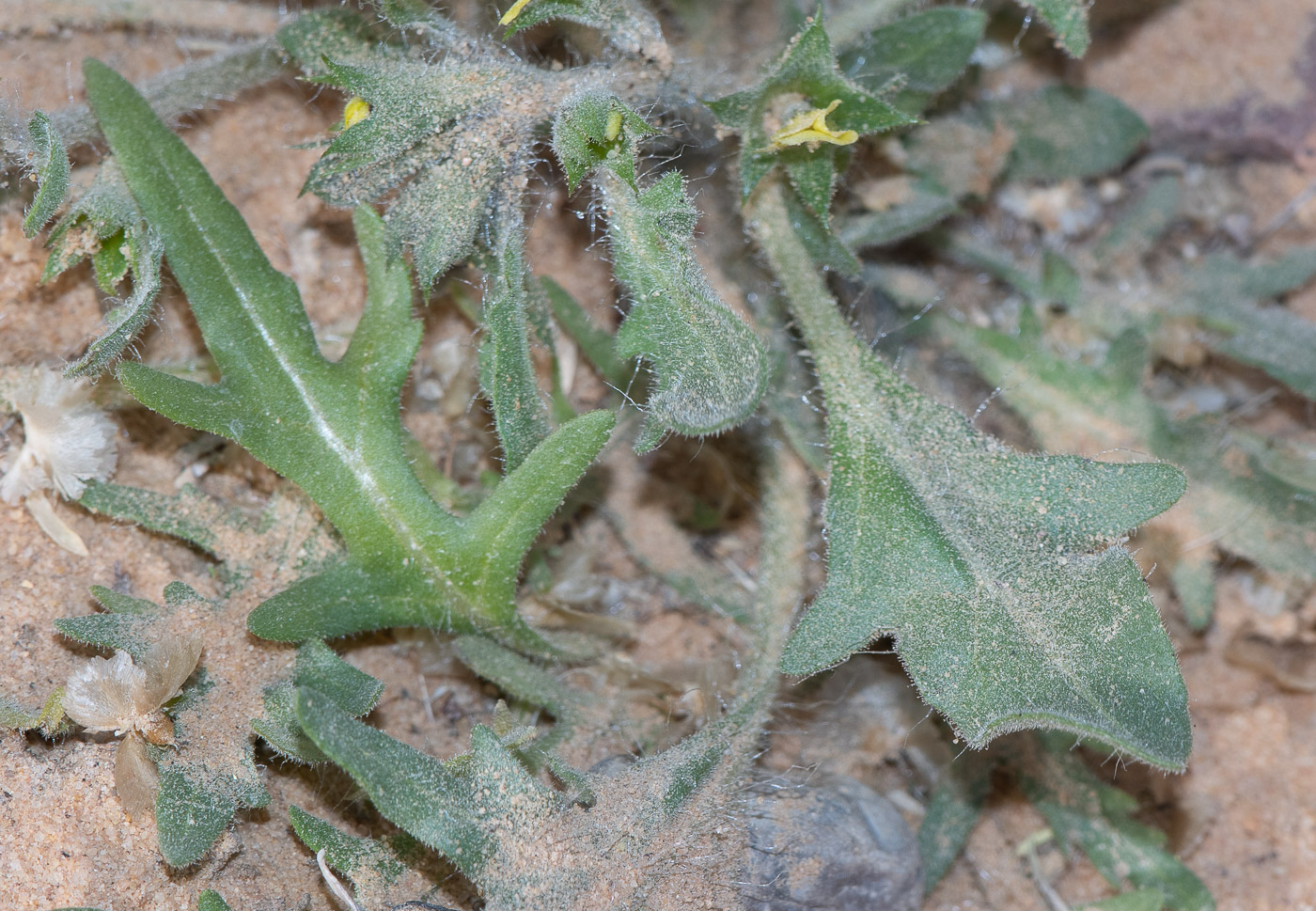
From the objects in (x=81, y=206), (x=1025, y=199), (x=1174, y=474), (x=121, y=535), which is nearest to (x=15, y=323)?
(x=81, y=206)

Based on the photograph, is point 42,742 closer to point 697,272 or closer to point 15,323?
point 15,323

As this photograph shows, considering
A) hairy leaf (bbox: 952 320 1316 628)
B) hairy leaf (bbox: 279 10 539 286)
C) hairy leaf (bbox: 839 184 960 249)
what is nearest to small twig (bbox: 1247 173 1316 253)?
hairy leaf (bbox: 952 320 1316 628)

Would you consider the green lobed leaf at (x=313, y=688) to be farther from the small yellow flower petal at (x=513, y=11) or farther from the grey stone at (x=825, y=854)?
the small yellow flower petal at (x=513, y=11)

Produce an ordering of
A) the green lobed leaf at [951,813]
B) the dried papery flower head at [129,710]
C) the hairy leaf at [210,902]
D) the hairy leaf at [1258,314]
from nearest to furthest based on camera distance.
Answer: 1. the hairy leaf at [210,902]
2. the dried papery flower head at [129,710]
3. the green lobed leaf at [951,813]
4. the hairy leaf at [1258,314]

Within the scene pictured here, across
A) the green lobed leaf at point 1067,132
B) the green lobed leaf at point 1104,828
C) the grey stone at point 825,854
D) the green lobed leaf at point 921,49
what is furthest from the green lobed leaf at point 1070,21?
the grey stone at point 825,854

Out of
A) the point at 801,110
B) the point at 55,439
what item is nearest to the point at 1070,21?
the point at 801,110

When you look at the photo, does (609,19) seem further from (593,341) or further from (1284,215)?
(1284,215)

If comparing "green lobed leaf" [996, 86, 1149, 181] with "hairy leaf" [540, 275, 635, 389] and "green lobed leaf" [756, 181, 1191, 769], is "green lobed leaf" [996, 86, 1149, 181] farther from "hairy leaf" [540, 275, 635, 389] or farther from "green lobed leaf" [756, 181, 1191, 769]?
"hairy leaf" [540, 275, 635, 389]
